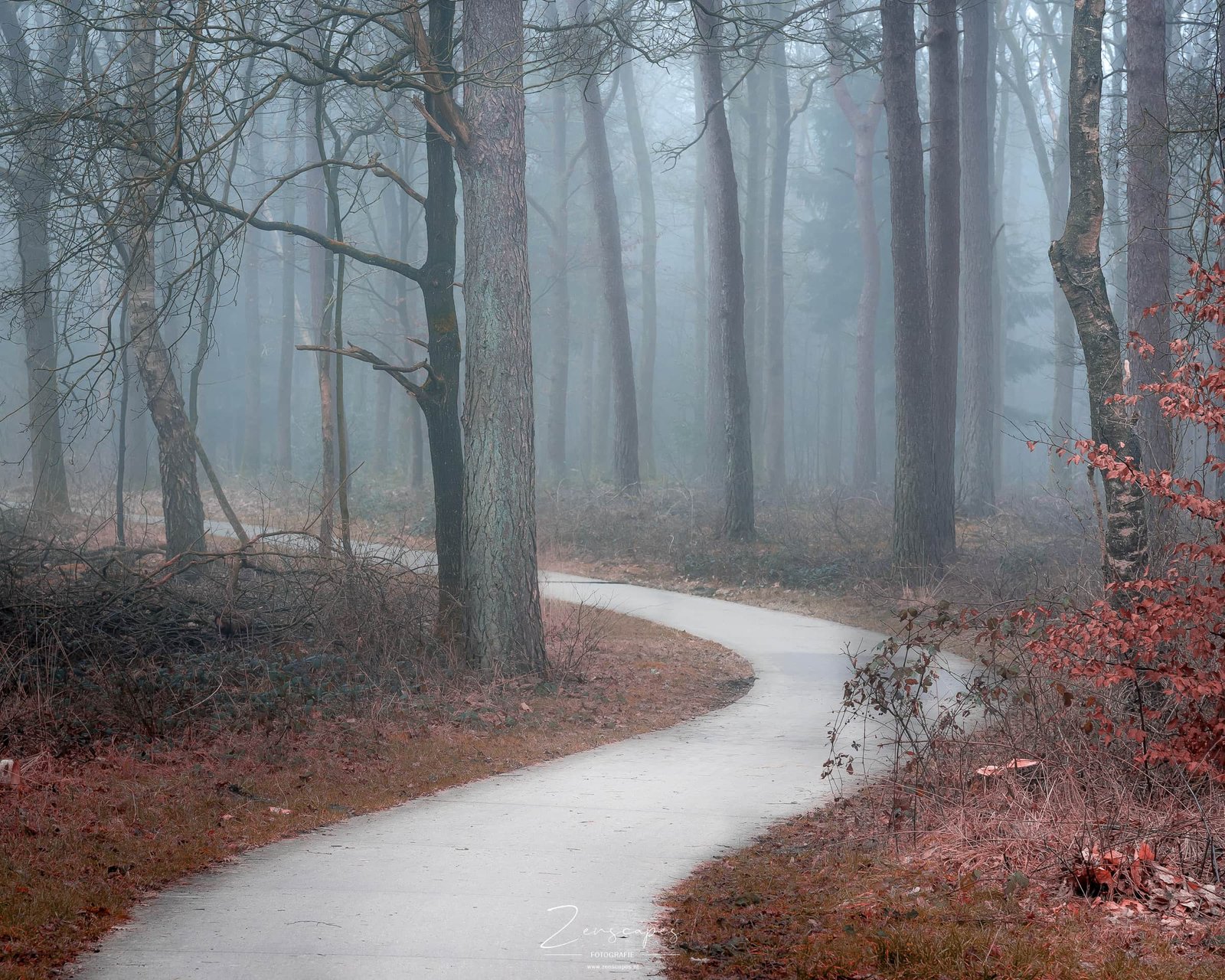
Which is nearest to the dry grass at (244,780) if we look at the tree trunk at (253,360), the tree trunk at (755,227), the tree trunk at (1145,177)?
the tree trunk at (1145,177)

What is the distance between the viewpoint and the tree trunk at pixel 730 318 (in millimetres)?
20891

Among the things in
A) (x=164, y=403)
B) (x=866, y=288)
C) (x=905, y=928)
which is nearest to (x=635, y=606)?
(x=164, y=403)

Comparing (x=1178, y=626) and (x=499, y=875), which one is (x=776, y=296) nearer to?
(x=1178, y=626)

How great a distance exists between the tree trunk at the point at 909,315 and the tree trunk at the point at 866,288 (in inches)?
599

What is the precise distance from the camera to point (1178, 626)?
5.70 metres

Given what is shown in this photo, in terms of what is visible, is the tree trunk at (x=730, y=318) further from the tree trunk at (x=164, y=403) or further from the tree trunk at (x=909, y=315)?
the tree trunk at (x=164, y=403)

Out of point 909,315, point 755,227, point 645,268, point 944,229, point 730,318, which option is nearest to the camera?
point 909,315

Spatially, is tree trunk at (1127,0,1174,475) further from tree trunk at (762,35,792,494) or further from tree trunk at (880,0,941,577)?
tree trunk at (762,35,792,494)

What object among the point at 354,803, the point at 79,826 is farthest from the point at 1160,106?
the point at 79,826

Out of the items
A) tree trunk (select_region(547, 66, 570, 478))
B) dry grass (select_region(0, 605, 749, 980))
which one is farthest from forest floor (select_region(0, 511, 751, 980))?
tree trunk (select_region(547, 66, 570, 478))

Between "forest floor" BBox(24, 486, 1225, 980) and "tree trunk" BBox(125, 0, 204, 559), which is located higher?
"tree trunk" BBox(125, 0, 204, 559)

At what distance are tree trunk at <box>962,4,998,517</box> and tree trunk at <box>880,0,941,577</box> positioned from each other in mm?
7320

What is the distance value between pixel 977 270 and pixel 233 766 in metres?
22.8

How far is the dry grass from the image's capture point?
523cm
